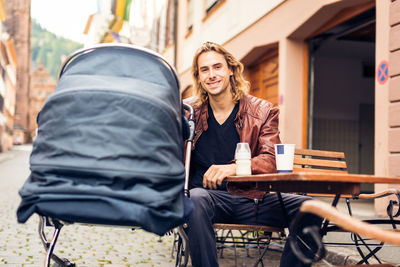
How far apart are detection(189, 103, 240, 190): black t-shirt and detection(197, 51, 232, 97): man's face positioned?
218 millimetres

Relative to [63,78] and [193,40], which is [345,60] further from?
[63,78]

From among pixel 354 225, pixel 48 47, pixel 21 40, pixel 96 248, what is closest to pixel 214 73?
pixel 354 225

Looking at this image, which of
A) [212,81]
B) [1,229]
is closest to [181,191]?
[212,81]

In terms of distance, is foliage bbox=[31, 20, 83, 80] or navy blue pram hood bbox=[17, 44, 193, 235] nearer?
navy blue pram hood bbox=[17, 44, 193, 235]

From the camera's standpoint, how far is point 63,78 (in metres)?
2.74

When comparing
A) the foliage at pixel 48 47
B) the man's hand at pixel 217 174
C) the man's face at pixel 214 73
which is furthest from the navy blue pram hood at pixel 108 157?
the foliage at pixel 48 47

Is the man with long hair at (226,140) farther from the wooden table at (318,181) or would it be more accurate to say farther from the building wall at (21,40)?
the building wall at (21,40)

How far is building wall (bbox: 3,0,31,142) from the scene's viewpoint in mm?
61219

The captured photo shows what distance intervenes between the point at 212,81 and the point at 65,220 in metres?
1.79

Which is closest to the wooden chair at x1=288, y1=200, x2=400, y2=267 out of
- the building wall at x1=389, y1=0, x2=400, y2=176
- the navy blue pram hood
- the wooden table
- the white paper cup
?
the wooden table

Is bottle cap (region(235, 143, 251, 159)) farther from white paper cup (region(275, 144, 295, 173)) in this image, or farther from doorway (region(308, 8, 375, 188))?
doorway (region(308, 8, 375, 188))

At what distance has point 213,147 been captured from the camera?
3.78 m

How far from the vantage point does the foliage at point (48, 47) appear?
288ft

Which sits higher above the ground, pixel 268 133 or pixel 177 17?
pixel 177 17
